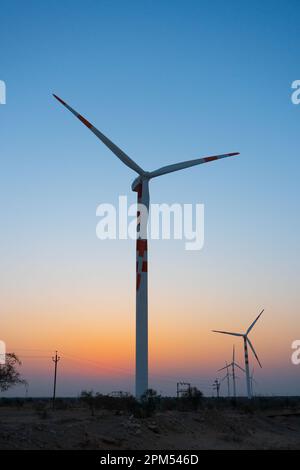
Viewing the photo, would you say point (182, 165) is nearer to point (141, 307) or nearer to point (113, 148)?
point (113, 148)

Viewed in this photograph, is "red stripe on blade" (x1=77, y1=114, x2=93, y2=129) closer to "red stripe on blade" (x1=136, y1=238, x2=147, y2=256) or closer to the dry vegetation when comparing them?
"red stripe on blade" (x1=136, y1=238, x2=147, y2=256)

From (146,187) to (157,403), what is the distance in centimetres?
2056

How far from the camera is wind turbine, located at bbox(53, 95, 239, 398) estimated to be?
4147 centimetres

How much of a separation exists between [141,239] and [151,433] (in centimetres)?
1719

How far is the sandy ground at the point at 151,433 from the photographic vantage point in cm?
2772

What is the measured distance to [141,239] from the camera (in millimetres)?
44656

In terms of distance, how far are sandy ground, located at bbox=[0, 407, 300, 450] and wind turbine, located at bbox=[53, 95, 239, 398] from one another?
4264mm

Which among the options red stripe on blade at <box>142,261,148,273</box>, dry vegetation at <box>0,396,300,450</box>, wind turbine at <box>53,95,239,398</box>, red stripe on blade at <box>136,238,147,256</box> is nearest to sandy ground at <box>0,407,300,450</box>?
dry vegetation at <box>0,396,300,450</box>

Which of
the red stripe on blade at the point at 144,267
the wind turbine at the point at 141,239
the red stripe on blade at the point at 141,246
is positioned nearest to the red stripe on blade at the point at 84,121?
the wind turbine at the point at 141,239

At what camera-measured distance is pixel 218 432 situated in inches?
1565

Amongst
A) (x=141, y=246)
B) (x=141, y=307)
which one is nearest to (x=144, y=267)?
(x=141, y=246)
